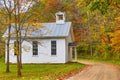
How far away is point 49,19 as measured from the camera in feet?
219

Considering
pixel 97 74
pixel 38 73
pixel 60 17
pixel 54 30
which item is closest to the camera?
pixel 97 74

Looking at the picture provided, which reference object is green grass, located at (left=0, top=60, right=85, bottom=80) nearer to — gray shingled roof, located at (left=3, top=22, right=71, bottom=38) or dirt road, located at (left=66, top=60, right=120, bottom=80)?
dirt road, located at (left=66, top=60, right=120, bottom=80)

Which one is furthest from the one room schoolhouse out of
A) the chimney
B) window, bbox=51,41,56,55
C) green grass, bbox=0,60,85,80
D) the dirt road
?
the dirt road

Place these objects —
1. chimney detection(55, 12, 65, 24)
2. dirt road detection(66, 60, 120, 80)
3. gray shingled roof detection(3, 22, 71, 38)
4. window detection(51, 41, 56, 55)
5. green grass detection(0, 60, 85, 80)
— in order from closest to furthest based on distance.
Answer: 1. dirt road detection(66, 60, 120, 80)
2. green grass detection(0, 60, 85, 80)
3. gray shingled roof detection(3, 22, 71, 38)
4. window detection(51, 41, 56, 55)
5. chimney detection(55, 12, 65, 24)

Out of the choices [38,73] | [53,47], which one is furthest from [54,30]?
[38,73]

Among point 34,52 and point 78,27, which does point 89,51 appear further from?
point 34,52

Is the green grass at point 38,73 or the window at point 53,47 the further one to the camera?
the window at point 53,47

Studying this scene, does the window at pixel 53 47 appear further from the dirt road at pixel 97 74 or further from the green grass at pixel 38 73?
the dirt road at pixel 97 74

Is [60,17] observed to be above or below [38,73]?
above

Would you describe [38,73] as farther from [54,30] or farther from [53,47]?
[54,30]

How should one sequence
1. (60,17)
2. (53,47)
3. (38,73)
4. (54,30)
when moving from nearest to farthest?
(38,73), (53,47), (54,30), (60,17)

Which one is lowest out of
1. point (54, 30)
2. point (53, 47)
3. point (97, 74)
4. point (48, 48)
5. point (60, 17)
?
point (97, 74)

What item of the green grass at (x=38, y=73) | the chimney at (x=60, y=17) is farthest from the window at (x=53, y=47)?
the green grass at (x=38, y=73)

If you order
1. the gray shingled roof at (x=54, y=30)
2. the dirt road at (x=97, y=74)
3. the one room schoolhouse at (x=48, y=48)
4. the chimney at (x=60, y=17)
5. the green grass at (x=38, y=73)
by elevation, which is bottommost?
the dirt road at (x=97, y=74)
